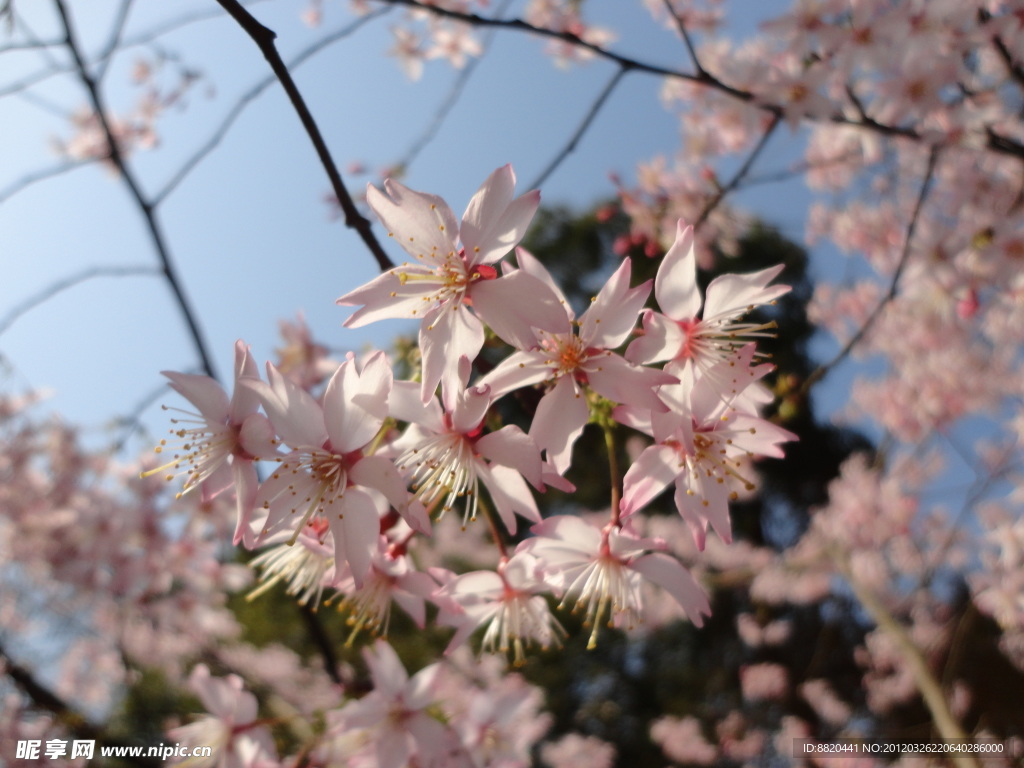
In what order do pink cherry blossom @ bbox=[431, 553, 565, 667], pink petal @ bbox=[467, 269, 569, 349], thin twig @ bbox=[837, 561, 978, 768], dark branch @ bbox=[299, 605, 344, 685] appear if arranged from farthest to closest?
thin twig @ bbox=[837, 561, 978, 768]
dark branch @ bbox=[299, 605, 344, 685]
pink cherry blossom @ bbox=[431, 553, 565, 667]
pink petal @ bbox=[467, 269, 569, 349]

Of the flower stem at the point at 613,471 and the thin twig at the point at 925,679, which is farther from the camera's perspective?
the thin twig at the point at 925,679

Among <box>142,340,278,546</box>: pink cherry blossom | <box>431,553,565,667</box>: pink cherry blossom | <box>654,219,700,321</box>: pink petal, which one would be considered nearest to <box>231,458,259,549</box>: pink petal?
<box>142,340,278,546</box>: pink cherry blossom

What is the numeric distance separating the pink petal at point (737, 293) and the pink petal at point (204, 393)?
62 centimetres

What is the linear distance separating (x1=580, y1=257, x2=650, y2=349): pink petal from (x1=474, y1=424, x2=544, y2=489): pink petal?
14cm

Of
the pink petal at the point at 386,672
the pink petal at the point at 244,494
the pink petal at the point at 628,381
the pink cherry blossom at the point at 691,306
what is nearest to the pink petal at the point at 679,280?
the pink cherry blossom at the point at 691,306

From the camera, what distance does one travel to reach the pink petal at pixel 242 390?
735 millimetres

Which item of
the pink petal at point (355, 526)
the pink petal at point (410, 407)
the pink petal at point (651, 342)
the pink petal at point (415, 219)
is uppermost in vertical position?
the pink petal at point (415, 219)

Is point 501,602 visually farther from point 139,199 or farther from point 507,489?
point 139,199

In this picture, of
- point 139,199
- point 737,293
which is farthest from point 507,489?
point 139,199

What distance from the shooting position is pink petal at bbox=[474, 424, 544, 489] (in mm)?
Answer: 681

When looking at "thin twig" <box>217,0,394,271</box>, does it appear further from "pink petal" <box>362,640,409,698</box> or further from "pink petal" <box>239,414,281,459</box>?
"pink petal" <box>362,640,409,698</box>

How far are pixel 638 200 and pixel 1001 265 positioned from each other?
1278 millimetres

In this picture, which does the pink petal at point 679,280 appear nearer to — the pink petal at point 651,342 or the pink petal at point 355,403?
the pink petal at point 651,342

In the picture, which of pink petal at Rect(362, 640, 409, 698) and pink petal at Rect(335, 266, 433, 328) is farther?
pink petal at Rect(362, 640, 409, 698)
